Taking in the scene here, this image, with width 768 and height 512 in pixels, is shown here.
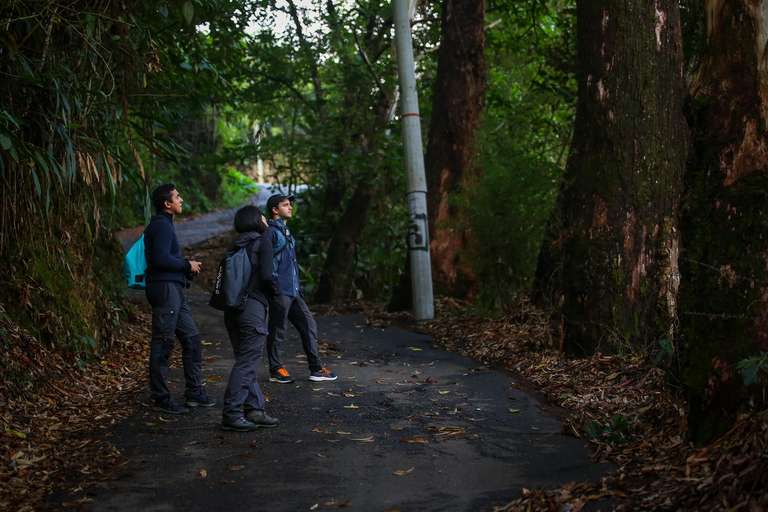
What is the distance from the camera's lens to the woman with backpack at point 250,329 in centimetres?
575

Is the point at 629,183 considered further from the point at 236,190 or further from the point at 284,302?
the point at 236,190

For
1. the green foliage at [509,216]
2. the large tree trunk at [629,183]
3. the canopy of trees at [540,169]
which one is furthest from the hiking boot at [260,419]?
the green foliage at [509,216]

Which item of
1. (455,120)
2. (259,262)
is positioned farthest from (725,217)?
(455,120)

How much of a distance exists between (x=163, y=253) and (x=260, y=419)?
1691 mm

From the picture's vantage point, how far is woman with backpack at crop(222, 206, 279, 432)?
226 inches

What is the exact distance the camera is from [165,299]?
21.0ft

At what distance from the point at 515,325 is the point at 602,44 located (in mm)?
3750

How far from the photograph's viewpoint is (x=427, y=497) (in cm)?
418

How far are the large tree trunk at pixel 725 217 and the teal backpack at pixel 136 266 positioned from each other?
4.45 m

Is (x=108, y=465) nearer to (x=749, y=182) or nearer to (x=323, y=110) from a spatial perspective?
(x=749, y=182)

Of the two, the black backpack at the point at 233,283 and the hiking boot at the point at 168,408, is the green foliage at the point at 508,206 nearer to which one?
the black backpack at the point at 233,283

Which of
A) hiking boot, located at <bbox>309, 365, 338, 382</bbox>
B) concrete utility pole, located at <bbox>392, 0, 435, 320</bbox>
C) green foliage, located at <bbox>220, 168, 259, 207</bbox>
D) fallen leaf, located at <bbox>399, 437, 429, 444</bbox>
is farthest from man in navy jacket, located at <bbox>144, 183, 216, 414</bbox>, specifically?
green foliage, located at <bbox>220, 168, 259, 207</bbox>

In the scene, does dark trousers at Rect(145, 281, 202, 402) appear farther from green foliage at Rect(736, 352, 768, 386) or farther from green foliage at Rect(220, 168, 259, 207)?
green foliage at Rect(220, 168, 259, 207)

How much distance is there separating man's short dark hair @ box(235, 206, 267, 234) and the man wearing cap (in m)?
0.80
